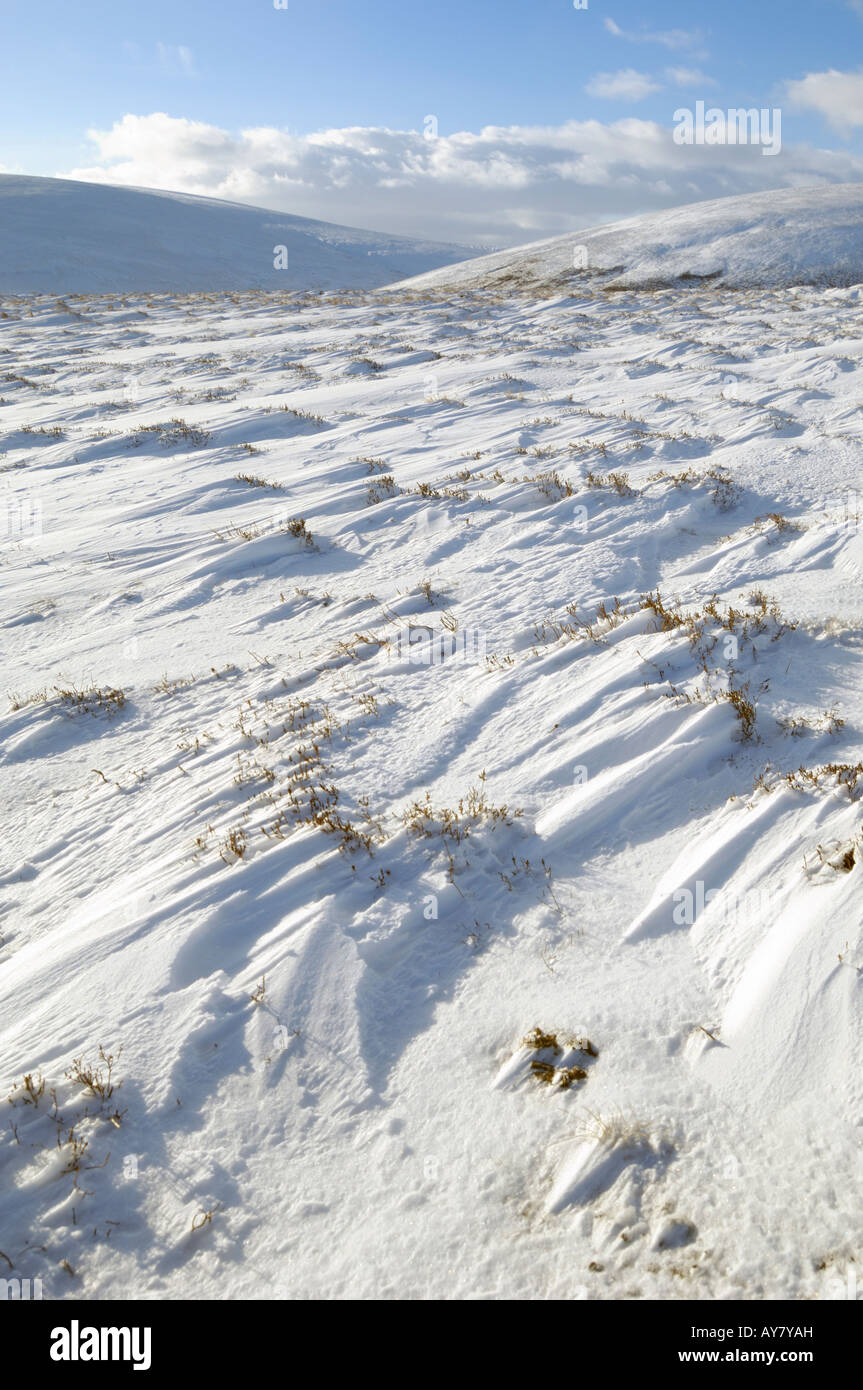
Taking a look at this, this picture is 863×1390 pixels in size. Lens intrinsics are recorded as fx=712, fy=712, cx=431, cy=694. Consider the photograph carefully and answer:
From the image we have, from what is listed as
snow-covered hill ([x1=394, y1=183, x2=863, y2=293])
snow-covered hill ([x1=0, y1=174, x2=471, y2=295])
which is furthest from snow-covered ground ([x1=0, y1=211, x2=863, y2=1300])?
snow-covered hill ([x1=0, y1=174, x2=471, y2=295])

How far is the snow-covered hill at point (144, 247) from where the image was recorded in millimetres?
58719

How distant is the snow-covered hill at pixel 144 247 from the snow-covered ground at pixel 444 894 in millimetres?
60891

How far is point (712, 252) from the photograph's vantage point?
38781mm

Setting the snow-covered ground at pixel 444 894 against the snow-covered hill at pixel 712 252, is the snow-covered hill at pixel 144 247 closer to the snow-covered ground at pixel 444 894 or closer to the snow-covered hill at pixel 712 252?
the snow-covered hill at pixel 712 252

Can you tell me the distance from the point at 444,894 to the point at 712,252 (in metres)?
45.9

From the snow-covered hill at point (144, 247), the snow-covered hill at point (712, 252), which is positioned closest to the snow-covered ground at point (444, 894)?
the snow-covered hill at point (712, 252)

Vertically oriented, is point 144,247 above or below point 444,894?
above

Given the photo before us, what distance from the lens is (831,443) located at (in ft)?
30.8

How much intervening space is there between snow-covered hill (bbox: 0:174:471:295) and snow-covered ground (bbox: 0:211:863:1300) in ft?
200

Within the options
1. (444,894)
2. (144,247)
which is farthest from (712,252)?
(144,247)

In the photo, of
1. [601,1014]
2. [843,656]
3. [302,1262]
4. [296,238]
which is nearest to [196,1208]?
[302,1262]

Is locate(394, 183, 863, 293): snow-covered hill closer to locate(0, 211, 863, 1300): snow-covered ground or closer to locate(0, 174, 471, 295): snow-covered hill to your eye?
locate(0, 174, 471, 295): snow-covered hill

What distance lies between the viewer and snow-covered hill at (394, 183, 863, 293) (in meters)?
36.5

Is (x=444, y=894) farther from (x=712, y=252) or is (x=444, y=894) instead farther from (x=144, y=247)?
(x=144, y=247)
